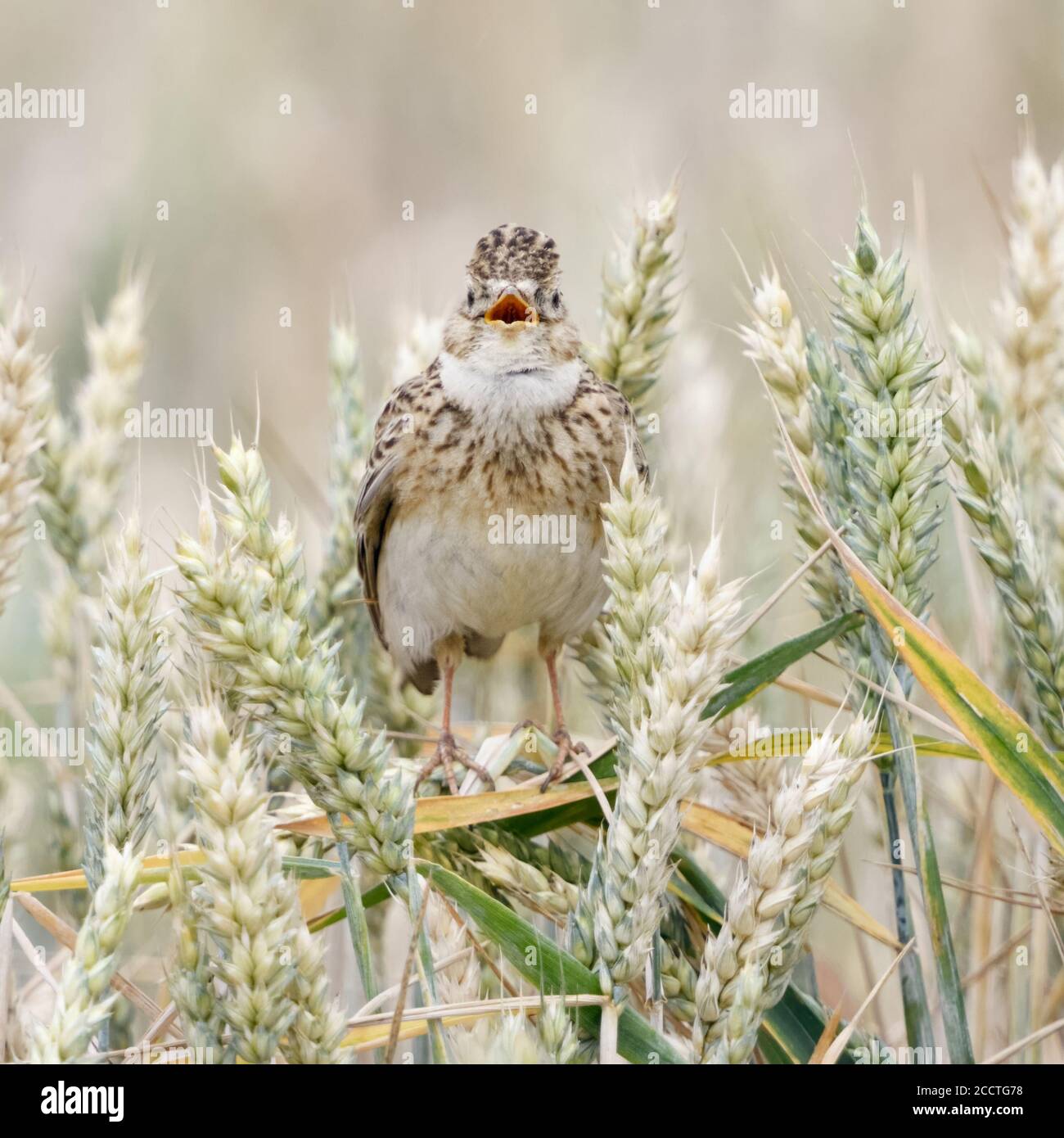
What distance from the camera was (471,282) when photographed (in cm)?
290

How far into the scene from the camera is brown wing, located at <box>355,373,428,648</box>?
2.98 metres

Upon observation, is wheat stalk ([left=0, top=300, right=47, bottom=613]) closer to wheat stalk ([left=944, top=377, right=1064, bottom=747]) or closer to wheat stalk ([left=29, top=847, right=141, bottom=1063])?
wheat stalk ([left=29, top=847, right=141, bottom=1063])

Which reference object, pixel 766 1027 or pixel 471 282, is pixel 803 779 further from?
pixel 471 282

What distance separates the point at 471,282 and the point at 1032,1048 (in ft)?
6.48

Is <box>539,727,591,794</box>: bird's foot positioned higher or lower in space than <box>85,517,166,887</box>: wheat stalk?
lower
